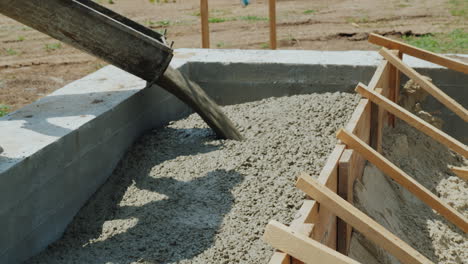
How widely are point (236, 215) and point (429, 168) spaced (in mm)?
2445

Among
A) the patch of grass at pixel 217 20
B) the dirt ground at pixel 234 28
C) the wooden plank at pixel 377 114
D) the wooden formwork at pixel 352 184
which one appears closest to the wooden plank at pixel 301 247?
the wooden formwork at pixel 352 184

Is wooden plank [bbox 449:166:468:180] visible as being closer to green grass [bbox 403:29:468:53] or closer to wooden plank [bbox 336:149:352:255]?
wooden plank [bbox 336:149:352:255]

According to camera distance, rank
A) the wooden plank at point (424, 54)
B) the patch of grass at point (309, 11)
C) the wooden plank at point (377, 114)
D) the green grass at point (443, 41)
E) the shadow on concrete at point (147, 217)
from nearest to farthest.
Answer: the shadow on concrete at point (147, 217)
the wooden plank at point (377, 114)
the wooden plank at point (424, 54)
the green grass at point (443, 41)
the patch of grass at point (309, 11)

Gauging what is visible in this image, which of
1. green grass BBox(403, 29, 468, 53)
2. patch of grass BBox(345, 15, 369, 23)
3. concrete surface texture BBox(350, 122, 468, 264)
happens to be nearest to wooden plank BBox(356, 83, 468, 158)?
concrete surface texture BBox(350, 122, 468, 264)

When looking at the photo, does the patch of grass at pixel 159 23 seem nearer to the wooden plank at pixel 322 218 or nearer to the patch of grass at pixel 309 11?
the patch of grass at pixel 309 11

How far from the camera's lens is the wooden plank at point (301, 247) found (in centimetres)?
328

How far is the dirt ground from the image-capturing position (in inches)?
426

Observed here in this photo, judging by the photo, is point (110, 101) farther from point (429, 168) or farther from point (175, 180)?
point (429, 168)

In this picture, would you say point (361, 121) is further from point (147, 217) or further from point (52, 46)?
point (52, 46)

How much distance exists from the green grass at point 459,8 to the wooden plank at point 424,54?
7705mm

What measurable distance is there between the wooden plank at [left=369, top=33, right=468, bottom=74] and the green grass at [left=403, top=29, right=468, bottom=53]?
447 cm

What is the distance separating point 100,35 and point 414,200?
9.26 feet

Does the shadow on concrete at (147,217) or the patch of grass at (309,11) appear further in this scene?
the patch of grass at (309,11)

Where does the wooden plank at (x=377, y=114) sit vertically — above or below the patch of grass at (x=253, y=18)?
above
